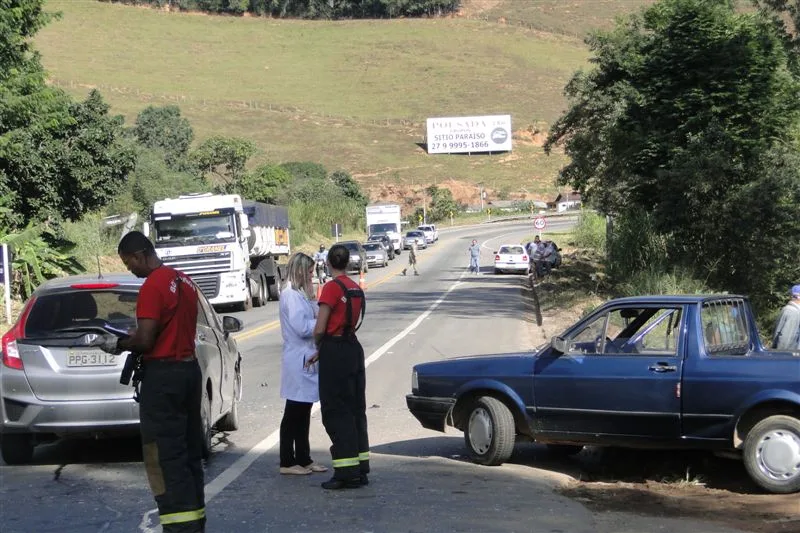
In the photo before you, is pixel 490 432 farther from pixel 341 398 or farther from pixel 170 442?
pixel 170 442

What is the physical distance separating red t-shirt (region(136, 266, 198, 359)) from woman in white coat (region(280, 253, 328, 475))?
2.31m

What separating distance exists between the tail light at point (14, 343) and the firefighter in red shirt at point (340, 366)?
9.36 feet

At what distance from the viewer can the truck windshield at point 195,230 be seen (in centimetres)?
2881

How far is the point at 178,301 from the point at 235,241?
75.5 ft

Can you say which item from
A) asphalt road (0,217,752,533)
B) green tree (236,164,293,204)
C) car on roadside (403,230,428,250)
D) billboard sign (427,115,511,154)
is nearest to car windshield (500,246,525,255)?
car on roadside (403,230,428,250)

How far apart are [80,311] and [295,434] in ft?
7.65

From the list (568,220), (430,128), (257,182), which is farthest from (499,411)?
(430,128)

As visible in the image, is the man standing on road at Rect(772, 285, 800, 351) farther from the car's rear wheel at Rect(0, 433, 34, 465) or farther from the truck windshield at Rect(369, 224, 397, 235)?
the truck windshield at Rect(369, 224, 397, 235)

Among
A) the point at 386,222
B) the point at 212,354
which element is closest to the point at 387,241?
the point at 386,222

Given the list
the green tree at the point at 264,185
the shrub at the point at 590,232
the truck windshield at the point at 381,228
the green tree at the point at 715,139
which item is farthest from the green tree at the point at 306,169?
the green tree at the point at 715,139

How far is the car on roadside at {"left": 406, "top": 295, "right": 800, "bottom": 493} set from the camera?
26.8ft

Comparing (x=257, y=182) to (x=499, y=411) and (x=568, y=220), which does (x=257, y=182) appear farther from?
(x=499, y=411)

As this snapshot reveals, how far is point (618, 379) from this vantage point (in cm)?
871

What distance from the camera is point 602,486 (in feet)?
29.2
